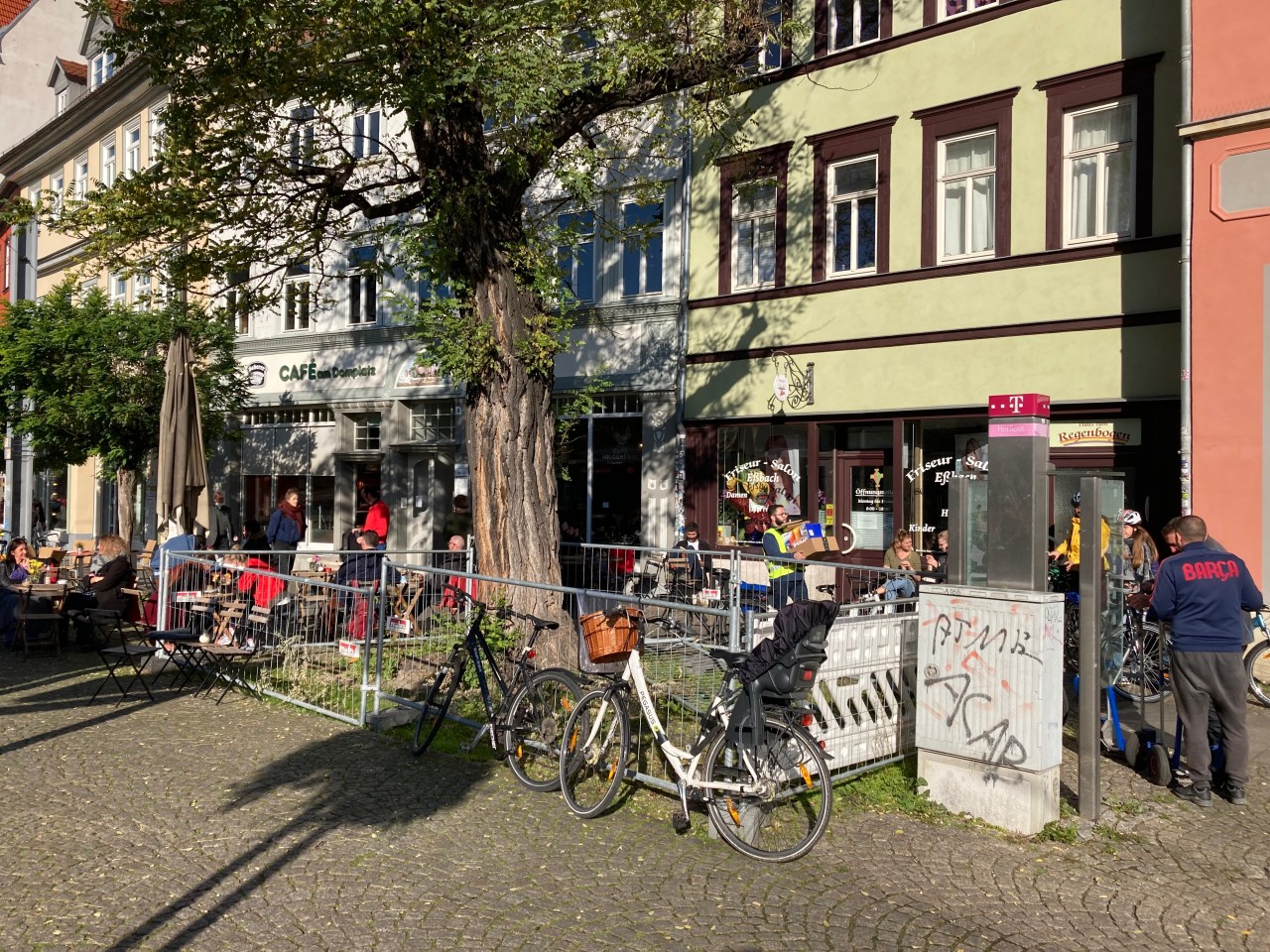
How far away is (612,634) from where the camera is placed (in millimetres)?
6836

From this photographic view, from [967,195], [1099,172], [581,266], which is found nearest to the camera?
[1099,172]

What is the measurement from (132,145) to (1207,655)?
29.0 meters

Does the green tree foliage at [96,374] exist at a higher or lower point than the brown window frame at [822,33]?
lower

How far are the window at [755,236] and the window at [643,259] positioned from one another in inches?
55.7

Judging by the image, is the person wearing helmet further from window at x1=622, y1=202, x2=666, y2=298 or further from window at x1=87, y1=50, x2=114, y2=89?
window at x1=87, y1=50, x2=114, y2=89

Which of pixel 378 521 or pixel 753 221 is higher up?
pixel 753 221

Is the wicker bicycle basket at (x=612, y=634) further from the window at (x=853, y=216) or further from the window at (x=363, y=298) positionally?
the window at (x=363, y=298)

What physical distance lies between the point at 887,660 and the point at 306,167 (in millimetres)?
7234

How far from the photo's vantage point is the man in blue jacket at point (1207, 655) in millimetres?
6996

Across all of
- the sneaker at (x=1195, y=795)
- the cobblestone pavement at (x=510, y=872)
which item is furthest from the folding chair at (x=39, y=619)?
the sneaker at (x=1195, y=795)

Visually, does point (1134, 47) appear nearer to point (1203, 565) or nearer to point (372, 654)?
point (1203, 565)

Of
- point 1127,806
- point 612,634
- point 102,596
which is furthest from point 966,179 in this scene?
point 102,596

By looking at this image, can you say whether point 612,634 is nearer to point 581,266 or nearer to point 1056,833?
point 1056,833

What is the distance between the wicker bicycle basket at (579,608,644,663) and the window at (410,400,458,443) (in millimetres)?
14763
